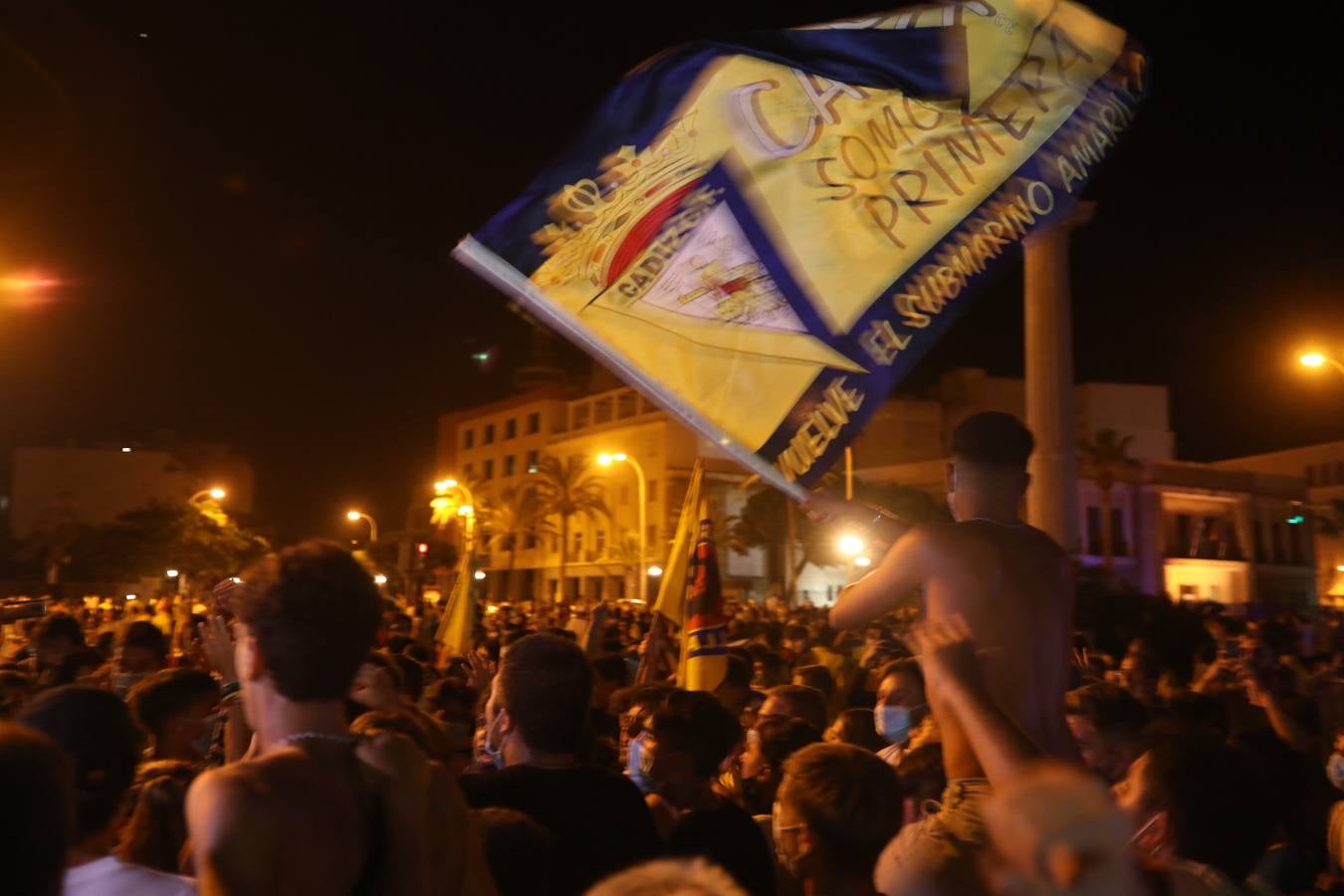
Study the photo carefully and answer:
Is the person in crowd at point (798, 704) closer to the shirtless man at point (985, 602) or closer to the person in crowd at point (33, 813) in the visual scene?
the shirtless man at point (985, 602)

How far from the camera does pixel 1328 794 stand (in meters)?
6.46

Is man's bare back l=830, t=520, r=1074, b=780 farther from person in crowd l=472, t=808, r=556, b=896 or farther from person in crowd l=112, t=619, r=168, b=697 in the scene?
person in crowd l=112, t=619, r=168, b=697

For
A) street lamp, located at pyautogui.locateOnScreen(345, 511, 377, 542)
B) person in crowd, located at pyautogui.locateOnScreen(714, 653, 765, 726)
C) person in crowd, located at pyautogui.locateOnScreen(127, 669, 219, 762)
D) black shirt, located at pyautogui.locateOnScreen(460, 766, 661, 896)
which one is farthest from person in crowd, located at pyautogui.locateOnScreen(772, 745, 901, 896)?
street lamp, located at pyautogui.locateOnScreen(345, 511, 377, 542)

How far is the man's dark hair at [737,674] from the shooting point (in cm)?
798

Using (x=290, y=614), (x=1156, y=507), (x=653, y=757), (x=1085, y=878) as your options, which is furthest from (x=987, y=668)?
(x=1156, y=507)

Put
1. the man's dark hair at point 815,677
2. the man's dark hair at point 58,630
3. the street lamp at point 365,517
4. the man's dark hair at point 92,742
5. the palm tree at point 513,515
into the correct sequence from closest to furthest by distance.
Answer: the man's dark hair at point 92,742, the man's dark hair at point 58,630, the man's dark hair at point 815,677, the street lamp at point 365,517, the palm tree at point 513,515

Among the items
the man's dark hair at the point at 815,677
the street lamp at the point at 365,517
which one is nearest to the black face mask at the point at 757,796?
the man's dark hair at the point at 815,677

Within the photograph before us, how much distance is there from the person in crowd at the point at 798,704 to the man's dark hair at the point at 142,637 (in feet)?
12.4

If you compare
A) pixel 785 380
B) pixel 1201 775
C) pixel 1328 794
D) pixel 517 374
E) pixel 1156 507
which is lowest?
pixel 1328 794

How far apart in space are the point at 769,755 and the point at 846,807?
1968 millimetres

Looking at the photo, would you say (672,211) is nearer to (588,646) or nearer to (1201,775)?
(1201,775)

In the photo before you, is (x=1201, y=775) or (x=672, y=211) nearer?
(x=1201, y=775)

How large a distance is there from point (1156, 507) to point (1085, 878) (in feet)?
217

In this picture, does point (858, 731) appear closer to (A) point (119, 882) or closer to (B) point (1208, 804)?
(B) point (1208, 804)
